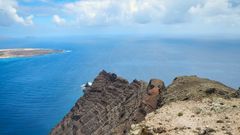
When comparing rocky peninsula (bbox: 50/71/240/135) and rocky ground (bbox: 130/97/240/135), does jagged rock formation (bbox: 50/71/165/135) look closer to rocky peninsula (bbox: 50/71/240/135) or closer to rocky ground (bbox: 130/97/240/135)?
rocky peninsula (bbox: 50/71/240/135)

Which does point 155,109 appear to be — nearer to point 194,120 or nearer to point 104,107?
point 194,120

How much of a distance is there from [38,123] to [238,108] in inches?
4621

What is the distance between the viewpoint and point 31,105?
16875cm

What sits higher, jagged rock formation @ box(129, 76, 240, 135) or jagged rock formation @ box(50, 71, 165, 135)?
Result: jagged rock formation @ box(129, 76, 240, 135)

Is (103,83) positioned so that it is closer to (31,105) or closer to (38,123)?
(38,123)

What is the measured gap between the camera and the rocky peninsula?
84.8 ft

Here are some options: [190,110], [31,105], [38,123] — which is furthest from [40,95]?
[190,110]

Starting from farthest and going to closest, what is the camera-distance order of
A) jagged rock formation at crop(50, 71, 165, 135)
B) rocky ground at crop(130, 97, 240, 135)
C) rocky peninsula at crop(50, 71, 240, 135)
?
jagged rock formation at crop(50, 71, 165, 135), rocky peninsula at crop(50, 71, 240, 135), rocky ground at crop(130, 97, 240, 135)

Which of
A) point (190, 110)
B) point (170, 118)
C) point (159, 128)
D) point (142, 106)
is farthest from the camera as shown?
point (142, 106)

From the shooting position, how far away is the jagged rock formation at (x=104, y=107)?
88188 millimetres

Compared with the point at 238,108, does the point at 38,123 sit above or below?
below

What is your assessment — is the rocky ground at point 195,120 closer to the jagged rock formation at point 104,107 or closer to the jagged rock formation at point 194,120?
the jagged rock formation at point 194,120

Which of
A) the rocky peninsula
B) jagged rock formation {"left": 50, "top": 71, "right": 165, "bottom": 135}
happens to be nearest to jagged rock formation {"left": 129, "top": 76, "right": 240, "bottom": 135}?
the rocky peninsula

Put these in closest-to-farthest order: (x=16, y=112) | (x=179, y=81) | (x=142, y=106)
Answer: (x=179, y=81) < (x=142, y=106) < (x=16, y=112)
